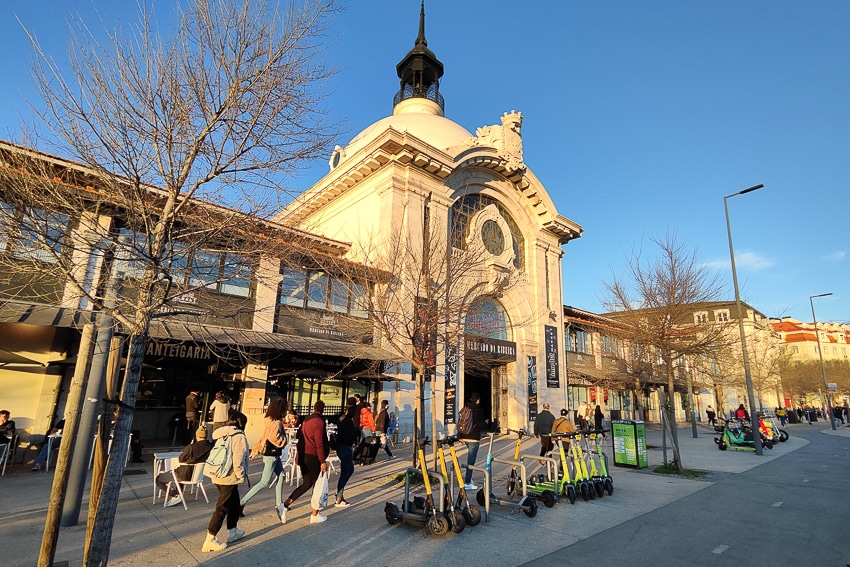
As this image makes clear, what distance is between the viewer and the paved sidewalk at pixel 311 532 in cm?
518

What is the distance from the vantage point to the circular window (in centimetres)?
2235

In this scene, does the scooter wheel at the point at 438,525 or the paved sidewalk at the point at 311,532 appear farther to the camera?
the scooter wheel at the point at 438,525

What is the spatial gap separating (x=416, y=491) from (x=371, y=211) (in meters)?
13.1

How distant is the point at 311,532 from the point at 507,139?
21.3 meters

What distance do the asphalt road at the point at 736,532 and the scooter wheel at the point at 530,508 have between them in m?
1.04

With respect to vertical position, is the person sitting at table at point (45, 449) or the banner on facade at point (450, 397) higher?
the banner on facade at point (450, 397)

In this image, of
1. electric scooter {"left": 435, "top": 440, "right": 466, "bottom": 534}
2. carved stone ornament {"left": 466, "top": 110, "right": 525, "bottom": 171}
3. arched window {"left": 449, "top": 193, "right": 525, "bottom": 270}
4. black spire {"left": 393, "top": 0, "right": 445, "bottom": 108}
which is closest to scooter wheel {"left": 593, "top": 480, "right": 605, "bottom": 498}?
electric scooter {"left": 435, "top": 440, "right": 466, "bottom": 534}

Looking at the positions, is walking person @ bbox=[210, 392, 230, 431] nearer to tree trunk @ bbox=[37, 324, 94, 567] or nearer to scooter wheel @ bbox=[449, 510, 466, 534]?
tree trunk @ bbox=[37, 324, 94, 567]

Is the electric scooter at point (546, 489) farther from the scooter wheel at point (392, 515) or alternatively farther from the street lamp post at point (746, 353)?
the street lamp post at point (746, 353)

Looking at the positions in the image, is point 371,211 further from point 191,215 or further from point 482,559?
point 482,559

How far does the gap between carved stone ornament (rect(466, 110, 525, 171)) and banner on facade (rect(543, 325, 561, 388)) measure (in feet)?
28.3

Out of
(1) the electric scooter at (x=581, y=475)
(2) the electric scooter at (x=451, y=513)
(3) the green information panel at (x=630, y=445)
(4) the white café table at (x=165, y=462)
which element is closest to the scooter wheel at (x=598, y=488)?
(1) the electric scooter at (x=581, y=475)

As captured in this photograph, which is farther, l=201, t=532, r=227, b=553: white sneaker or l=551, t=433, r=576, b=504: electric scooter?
l=551, t=433, r=576, b=504: electric scooter

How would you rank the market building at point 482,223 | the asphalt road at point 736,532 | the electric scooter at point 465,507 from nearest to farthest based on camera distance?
1. the asphalt road at point 736,532
2. the electric scooter at point 465,507
3. the market building at point 482,223
